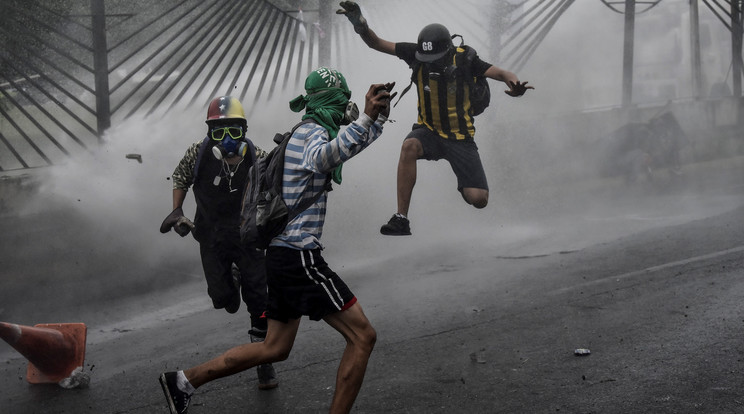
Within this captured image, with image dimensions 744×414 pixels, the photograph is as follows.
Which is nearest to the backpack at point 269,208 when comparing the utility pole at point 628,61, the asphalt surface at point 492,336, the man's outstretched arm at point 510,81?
the asphalt surface at point 492,336

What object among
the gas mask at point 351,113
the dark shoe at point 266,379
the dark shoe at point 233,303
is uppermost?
the gas mask at point 351,113

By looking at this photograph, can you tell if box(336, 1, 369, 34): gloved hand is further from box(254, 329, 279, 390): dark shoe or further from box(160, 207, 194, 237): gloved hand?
box(254, 329, 279, 390): dark shoe

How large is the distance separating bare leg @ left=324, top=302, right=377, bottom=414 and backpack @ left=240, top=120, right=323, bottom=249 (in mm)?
466

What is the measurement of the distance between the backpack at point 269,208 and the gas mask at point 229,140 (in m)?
1.32

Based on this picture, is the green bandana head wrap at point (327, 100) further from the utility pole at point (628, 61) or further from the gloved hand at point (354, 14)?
the utility pole at point (628, 61)

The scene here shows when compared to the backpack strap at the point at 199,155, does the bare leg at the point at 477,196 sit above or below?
below

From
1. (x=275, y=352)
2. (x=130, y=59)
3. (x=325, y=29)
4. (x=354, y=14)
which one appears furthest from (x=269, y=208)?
(x=325, y=29)

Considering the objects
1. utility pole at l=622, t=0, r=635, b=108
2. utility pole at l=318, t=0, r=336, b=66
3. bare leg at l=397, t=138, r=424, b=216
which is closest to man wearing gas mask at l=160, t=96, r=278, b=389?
bare leg at l=397, t=138, r=424, b=216

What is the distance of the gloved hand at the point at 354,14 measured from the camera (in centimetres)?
548

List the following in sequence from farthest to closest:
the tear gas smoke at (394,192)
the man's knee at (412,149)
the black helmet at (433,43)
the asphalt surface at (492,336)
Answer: the tear gas smoke at (394,192) < the man's knee at (412,149) < the black helmet at (433,43) < the asphalt surface at (492,336)

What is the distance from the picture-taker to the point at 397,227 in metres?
5.70

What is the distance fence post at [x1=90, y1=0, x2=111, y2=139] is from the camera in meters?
8.30

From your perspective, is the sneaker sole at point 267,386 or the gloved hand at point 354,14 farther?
the gloved hand at point 354,14

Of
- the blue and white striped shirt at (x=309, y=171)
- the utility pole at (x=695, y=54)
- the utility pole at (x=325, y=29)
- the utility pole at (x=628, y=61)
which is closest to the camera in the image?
the blue and white striped shirt at (x=309, y=171)
